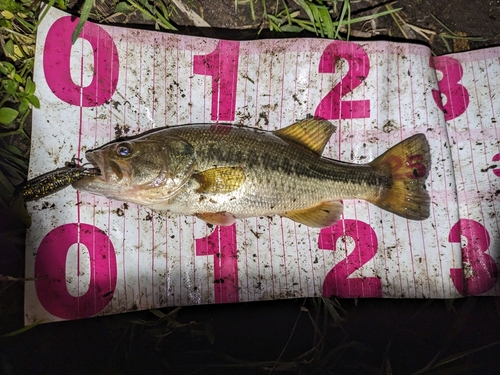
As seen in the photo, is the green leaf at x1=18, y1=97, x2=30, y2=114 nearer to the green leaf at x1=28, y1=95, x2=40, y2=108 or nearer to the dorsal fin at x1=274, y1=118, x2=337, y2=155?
the green leaf at x1=28, y1=95, x2=40, y2=108

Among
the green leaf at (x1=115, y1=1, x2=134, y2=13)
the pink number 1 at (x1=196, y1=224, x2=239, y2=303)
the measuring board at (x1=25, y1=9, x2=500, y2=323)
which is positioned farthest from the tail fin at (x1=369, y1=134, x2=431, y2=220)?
the green leaf at (x1=115, y1=1, x2=134, y2=13)

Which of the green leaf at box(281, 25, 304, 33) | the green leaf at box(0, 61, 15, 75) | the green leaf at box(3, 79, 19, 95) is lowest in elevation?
the green leaf at box(3, 79, 19, 95)

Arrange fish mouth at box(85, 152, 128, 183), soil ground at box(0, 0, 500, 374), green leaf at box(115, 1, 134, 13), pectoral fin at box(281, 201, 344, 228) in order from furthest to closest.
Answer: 1. green leaf at box(115, 1, 134, 13)
2. soil ground at box(0, 0, 500, 374)
3. pectoral fin at box(281, 201, 344, 228)
4. fish mouth at box(85, 152, 128, 183)

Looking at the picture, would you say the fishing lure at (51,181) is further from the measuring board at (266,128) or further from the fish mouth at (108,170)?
the fish mouth at (108,170)

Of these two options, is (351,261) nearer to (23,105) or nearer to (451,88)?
(451,88)

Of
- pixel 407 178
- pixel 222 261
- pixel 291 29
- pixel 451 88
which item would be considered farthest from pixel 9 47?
pixel 451 88

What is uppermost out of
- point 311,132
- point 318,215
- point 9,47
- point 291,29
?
point 291,29
